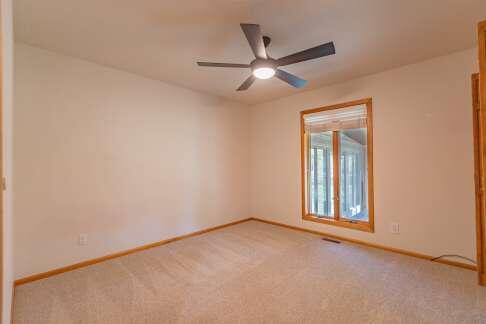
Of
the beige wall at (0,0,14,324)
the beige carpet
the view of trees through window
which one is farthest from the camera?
the view of trees through window

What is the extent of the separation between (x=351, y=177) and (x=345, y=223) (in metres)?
0.77

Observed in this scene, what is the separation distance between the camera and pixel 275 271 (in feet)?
8.04

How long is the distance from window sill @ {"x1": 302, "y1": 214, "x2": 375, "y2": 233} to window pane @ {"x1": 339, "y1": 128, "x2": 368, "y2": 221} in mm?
157

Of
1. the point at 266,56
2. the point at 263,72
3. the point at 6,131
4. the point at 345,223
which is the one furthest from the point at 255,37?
the point at 345,223

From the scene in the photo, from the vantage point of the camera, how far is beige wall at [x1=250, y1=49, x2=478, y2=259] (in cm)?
251

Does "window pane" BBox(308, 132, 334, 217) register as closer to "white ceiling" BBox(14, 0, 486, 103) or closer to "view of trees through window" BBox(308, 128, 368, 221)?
"view of trees through window" BBox(308, 128, 368, 221)

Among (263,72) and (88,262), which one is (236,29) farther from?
(88,262)

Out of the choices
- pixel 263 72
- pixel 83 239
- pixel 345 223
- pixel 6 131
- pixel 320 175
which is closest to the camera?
pixel 6 131

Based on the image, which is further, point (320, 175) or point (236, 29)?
point (320, 175)

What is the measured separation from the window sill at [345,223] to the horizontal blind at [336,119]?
1437 mm

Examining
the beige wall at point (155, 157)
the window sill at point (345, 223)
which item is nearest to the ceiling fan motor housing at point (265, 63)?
the beige wall at point (155, 157)

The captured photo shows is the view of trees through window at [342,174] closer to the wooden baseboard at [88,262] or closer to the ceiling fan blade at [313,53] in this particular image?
the ceiling fan blade at [313,53]

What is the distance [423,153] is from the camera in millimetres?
2752

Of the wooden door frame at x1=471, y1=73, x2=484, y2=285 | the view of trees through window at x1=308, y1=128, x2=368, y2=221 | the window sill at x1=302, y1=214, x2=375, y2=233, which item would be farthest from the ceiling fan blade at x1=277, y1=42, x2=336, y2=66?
the window sill at x1=302, y1=214, x2=375, y2=233
